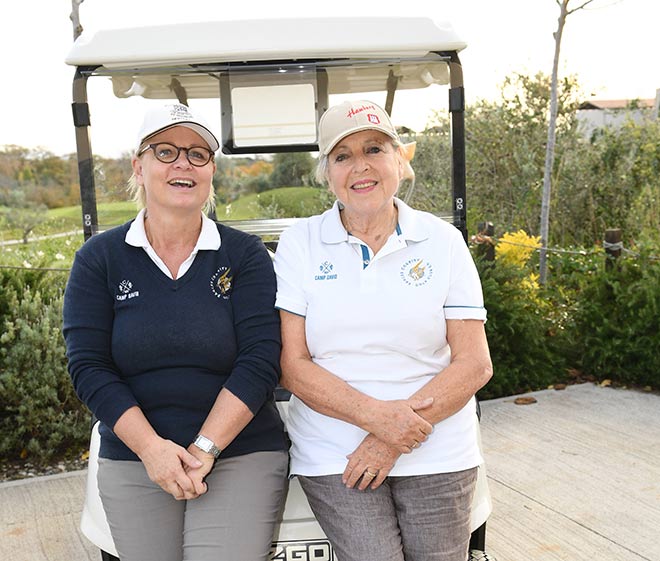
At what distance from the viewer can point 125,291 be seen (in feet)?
6.87

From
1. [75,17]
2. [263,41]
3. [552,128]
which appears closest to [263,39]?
[263,41]

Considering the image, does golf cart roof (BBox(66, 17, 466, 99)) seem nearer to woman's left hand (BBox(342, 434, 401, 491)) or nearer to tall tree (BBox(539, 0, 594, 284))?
woman's left hand (BBox(342, 434, 401, 491))

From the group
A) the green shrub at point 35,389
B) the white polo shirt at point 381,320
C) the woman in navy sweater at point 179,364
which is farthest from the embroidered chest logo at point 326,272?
the green shrub at point 35,389

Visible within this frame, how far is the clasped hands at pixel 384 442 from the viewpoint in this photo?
1987 mm

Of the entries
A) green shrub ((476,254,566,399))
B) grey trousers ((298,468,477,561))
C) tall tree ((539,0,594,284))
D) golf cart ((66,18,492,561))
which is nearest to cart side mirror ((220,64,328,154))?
golf cart ((66,18,492,561))

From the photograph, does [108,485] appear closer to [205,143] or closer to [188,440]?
[188,440]

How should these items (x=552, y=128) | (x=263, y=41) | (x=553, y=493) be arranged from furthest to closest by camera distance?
(x=552, y=128) < (x=553, y=493) < (x=263, y=41)

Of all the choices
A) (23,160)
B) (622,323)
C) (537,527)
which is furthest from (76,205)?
(537,527)

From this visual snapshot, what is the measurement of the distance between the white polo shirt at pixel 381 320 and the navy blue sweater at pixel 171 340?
0.10 m

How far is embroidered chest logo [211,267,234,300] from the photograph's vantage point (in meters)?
2.12

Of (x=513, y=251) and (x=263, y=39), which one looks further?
(x=513, y=251)

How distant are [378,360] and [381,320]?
0.11 metres

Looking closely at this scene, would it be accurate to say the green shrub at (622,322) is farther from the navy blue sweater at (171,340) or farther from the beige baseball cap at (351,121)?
the navy blue sweater at (171,340)

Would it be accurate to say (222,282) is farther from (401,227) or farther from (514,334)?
(514,334)
